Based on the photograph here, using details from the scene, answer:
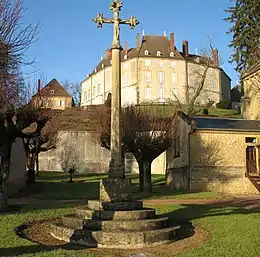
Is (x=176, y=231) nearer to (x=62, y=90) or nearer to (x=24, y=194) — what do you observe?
(x=24, y=194)

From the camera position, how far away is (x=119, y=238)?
805 cm

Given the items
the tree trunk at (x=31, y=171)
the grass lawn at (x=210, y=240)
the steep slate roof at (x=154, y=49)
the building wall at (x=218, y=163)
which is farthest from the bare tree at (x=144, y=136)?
the steep slate roof at (x=154, y=49)

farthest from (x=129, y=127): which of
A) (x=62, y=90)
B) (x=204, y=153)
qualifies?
(x=62, y=90)

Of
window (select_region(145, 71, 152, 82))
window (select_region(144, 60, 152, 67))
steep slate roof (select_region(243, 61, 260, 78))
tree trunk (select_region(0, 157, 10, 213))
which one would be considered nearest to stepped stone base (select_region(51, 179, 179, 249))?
tree trunk (select_region(0, 157, 10, 213))

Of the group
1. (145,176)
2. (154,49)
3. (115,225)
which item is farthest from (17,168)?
(154,49)

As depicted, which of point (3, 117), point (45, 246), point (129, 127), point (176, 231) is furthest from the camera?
point (129, 127)

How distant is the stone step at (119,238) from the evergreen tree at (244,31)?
1093 inches

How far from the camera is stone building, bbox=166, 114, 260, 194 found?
25.0m

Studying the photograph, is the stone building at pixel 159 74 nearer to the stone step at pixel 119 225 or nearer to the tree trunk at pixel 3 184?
the tree trunk at pixel 3 184

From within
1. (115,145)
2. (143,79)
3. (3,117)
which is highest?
(143,79)

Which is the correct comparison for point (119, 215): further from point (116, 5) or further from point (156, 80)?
point (156, 80)

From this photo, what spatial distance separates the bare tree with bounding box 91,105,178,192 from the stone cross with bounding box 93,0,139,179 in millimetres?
11664

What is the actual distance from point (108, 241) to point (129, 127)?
53.9 ft

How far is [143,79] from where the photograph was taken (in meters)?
72.9
